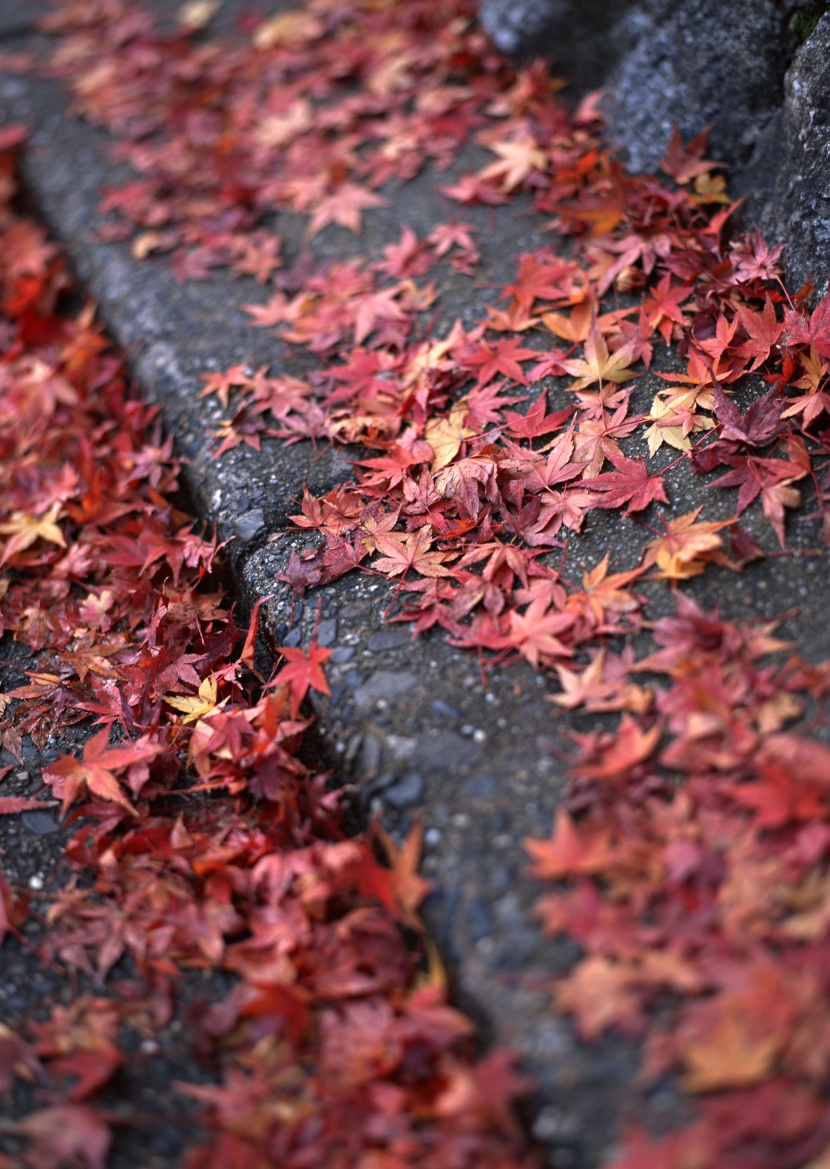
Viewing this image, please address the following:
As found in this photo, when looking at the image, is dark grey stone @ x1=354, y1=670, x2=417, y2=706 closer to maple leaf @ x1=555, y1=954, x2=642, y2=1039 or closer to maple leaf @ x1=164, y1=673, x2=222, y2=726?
maple leaf @ x1=164, y1=673, x2=222, y2=726

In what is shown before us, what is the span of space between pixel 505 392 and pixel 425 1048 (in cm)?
148

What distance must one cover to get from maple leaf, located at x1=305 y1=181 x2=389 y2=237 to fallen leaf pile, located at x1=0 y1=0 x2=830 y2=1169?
0.06ft

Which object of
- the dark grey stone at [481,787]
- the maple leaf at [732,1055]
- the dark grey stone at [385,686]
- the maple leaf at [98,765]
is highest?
the maple leaf at [98,765]

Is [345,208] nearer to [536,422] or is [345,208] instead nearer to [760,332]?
[536,422]

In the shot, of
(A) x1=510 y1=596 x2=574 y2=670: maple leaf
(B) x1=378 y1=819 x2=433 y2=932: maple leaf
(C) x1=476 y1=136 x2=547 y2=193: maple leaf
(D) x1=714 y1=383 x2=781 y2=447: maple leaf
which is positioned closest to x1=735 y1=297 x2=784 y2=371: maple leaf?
(D) x1=714 y1=383 x2=781 y2=447: maple leaf

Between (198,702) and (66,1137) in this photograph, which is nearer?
(66,1137)

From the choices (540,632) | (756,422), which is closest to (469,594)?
(540,632)

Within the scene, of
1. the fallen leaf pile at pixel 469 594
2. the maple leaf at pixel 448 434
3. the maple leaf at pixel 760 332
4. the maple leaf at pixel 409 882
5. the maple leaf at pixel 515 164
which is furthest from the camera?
the maple leaf at pixel 515 164

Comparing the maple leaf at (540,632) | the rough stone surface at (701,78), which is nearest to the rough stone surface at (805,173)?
the rough stone surface at (701,78)

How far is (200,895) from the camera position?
1.75 metres

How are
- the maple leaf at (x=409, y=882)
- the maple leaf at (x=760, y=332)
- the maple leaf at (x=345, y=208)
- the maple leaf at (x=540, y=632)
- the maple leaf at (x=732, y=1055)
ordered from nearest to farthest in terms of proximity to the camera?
the maple leaf at (x=732, y=1055) < the maple leaf at (x=409, y=882) < the maple leaf at (x=540, y=632) < the maple leaf at (x=760, y=332) < the maple leaf at (x=345, y=208)

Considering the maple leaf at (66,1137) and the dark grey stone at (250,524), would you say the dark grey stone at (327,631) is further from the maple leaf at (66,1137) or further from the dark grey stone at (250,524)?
the maple leaf at (66,1137)

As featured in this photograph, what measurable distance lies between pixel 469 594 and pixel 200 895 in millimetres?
781

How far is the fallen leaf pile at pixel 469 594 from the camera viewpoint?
4.48 feet
